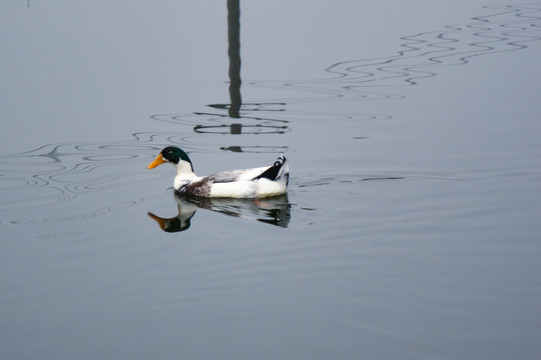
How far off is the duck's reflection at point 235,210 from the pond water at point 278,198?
0.05 metres

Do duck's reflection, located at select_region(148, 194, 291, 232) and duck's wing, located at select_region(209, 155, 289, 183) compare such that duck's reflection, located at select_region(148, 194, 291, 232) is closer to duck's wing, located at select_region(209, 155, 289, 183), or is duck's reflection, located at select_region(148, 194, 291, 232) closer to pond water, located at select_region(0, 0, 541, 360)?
pond water, located at select_region(0, 0, 541, 360)

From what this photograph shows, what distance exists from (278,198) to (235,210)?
0.66m

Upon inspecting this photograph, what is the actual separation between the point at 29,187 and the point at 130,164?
1.64 meters

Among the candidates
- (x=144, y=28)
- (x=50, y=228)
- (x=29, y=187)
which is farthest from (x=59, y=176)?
(x=144, y=28)

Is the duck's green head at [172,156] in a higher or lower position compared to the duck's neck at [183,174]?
higher

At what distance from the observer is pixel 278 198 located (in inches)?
481

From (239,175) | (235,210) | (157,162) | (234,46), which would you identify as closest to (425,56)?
(234,46)

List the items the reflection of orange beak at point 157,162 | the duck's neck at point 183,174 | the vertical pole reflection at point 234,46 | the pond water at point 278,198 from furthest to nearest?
the vertical pole reflection at point 234,46 → the reflection of orange beak at point 157,162 → the duck's neck at point 183,174 → the pond water at point 278,198

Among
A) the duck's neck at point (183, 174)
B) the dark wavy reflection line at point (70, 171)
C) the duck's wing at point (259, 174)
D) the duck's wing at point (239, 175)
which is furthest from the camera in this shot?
the duck's neck at point (183, 174)

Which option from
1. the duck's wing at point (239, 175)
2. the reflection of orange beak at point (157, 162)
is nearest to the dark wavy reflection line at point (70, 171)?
the reflection of orange beak at point (157, 162)

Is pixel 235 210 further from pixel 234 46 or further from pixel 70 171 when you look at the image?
pixel 234 46

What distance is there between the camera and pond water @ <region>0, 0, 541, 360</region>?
7.97 m

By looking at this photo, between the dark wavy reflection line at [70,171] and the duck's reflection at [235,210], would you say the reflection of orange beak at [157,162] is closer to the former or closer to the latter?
the dark wavy reflection line at [70,171]

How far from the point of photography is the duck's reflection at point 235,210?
11305 mm
